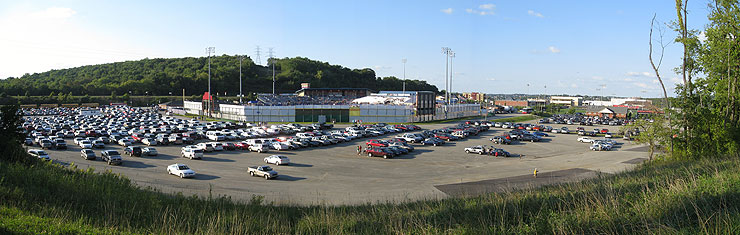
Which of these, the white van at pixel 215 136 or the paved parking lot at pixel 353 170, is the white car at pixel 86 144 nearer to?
the paved parking lot at pixel 353 170

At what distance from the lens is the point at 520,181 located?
22422mm

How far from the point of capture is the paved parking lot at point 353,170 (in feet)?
62.0

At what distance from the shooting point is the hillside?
117m

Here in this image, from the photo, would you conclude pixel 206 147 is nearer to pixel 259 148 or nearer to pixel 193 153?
pixel 193 153

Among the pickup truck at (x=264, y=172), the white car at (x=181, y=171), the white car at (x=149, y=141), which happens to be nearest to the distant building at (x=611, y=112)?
the pickup truck at (x=264, y=172)

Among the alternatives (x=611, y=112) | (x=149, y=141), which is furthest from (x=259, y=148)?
(x=611, y=112)

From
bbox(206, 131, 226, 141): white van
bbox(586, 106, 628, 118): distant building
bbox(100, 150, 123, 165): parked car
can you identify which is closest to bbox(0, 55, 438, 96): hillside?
bbox(206, 131, 226, 141): white van

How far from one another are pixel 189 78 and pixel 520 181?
13001 cm

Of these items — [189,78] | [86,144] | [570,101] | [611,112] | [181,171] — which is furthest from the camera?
[570,101]

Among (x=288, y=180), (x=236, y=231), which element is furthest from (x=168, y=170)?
(x=236, y=231)

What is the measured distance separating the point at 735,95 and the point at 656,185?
45.7 ft

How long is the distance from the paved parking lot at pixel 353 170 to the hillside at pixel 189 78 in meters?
97.7

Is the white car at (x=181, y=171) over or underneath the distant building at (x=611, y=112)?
underneath

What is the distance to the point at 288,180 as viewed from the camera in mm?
22016
